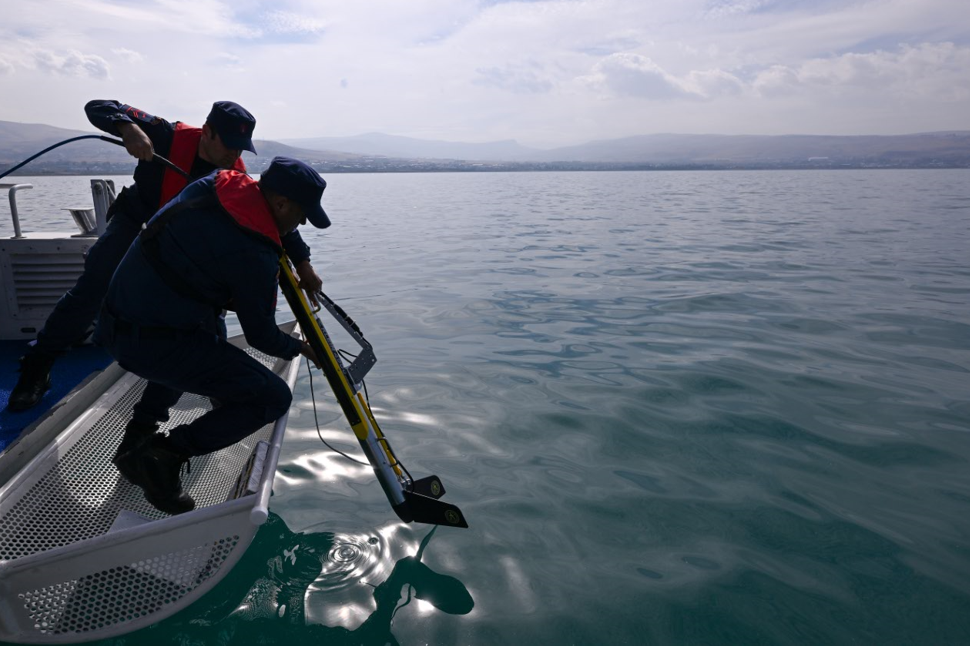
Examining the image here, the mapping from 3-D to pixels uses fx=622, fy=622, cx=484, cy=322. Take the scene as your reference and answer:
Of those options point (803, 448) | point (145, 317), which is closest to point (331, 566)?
point (145, 317)

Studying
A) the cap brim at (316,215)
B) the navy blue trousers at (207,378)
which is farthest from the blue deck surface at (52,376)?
the cap brim at (316,215)

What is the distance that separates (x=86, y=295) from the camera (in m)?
4.62

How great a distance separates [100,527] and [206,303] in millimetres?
1459

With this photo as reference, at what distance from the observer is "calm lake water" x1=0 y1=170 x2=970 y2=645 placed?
335 cm

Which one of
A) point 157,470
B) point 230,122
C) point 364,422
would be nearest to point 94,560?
point 157,470

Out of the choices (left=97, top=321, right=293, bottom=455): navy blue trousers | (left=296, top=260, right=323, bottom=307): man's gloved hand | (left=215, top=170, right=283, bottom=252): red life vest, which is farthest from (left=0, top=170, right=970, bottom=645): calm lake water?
(left=215, top=170, right=283, bottom=252): red life vest

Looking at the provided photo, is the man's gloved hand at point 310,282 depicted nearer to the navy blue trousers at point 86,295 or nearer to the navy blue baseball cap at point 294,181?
the navy blue baseball cap at point 294,181

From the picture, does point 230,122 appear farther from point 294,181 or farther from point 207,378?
point 207,378

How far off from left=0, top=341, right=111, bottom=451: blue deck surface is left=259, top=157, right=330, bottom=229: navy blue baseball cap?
252 centimetres

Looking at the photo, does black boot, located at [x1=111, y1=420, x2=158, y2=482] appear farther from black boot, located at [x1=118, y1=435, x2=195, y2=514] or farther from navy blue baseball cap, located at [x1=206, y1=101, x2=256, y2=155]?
navy blue baseball cap, located at [x1=206, y1=101, x2=256, y2=155]

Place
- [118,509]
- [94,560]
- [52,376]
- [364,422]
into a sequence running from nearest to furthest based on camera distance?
[94,560]
[364,422]
[118,509]
[52,376]

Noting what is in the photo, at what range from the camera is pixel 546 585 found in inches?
142

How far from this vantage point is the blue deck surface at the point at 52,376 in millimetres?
4260

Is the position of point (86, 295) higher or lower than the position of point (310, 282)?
lower
